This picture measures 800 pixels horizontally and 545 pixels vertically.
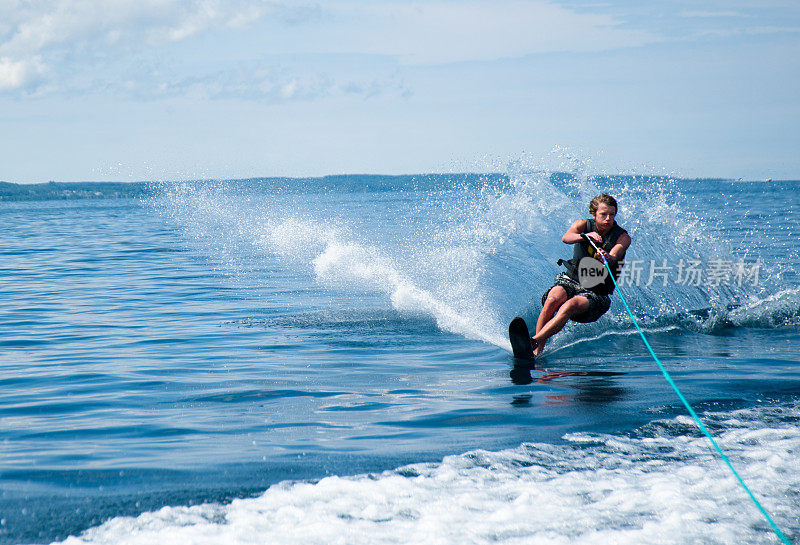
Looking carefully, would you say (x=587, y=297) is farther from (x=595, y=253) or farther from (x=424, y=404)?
(x=424, y=404)

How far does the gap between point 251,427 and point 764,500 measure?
3358mm

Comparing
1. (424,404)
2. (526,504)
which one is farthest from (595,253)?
(526,504)

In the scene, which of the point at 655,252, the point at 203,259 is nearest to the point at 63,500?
the point at 655,252

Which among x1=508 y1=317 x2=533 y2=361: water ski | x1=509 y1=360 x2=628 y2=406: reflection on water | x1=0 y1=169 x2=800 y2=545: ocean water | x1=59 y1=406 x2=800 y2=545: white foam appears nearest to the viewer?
x1=59 y1=406 x2=800 y2=545: white foam

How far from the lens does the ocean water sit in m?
3.70

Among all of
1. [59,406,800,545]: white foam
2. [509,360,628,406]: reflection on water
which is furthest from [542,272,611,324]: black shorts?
[59,406,800,545]: white foam

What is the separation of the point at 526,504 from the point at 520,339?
3606mm

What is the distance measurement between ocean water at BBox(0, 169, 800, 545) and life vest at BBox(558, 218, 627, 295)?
79 centimetres

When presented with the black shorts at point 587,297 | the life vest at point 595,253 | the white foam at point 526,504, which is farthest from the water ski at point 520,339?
the white foam at point 526,504

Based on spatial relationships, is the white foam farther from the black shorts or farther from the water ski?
the black shorts

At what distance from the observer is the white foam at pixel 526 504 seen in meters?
3.45

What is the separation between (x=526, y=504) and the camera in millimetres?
3791

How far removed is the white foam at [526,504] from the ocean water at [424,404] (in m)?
0.02

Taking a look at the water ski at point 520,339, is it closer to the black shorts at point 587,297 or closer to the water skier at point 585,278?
the water skier at point 585,278
